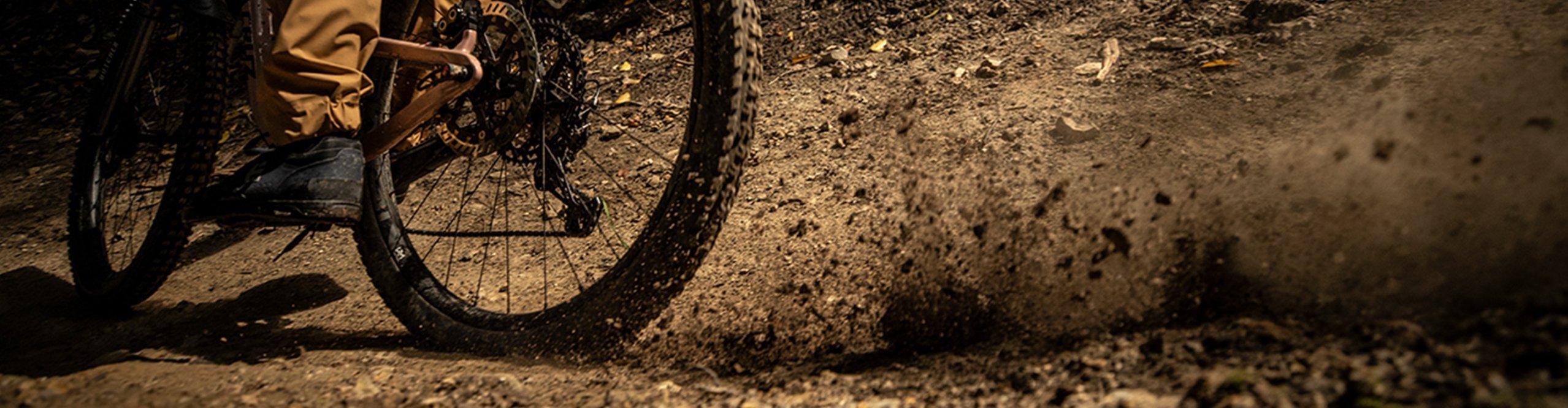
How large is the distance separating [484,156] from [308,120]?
71 cm

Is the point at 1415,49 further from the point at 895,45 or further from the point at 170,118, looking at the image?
the point at 170,118

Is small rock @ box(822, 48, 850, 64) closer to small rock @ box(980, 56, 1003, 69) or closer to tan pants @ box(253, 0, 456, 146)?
small rock @ box(980, 56, 1003, 69)

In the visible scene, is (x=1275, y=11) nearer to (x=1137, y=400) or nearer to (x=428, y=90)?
(x=1137, y=400)

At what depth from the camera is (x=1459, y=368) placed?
102 cm

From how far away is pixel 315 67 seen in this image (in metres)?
1.87

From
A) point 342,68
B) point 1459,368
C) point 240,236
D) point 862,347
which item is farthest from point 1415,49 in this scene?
point 240,236

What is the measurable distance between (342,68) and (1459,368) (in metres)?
2.17

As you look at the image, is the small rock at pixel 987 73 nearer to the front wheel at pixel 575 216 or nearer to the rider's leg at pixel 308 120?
the front wheel at pixel 575 216

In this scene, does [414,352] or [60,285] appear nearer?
[414,352]

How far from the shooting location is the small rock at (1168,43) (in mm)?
2744

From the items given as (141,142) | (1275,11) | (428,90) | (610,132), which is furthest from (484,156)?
(1275,11)

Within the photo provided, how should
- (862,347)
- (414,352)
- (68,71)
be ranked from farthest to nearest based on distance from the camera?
(68,71) → (414,352) → (862,347)

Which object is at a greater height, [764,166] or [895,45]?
[895,45]

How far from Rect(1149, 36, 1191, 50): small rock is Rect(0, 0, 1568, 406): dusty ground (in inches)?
1.9
